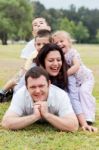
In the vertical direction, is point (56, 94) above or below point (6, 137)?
above

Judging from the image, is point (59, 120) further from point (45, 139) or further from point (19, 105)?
point (19, 105)

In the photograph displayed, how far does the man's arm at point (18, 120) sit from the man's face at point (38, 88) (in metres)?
0.19

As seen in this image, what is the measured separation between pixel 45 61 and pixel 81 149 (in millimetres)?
1685

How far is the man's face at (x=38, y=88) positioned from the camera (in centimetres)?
566

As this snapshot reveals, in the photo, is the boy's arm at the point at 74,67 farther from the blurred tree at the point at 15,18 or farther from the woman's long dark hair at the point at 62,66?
the blurred tree at the point at 15,18

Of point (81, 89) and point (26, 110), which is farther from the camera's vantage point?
point (81, 89)

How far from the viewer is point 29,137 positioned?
219 inches

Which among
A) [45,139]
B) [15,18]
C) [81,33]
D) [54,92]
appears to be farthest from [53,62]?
[81,33]

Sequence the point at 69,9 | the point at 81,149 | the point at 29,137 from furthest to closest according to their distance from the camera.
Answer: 1. the point at 69,9
2. the point at 29,137
3. the point at 81,149

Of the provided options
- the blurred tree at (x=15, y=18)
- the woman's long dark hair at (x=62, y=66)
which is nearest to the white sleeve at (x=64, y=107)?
the woman's long dark hair at (x=62, y=66)

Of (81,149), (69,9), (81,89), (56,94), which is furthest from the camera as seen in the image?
(69,9)

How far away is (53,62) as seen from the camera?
20.6 feet

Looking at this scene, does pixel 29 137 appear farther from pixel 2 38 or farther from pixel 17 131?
pixel 2 38

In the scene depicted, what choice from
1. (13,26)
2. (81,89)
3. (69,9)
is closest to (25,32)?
(13,26)
